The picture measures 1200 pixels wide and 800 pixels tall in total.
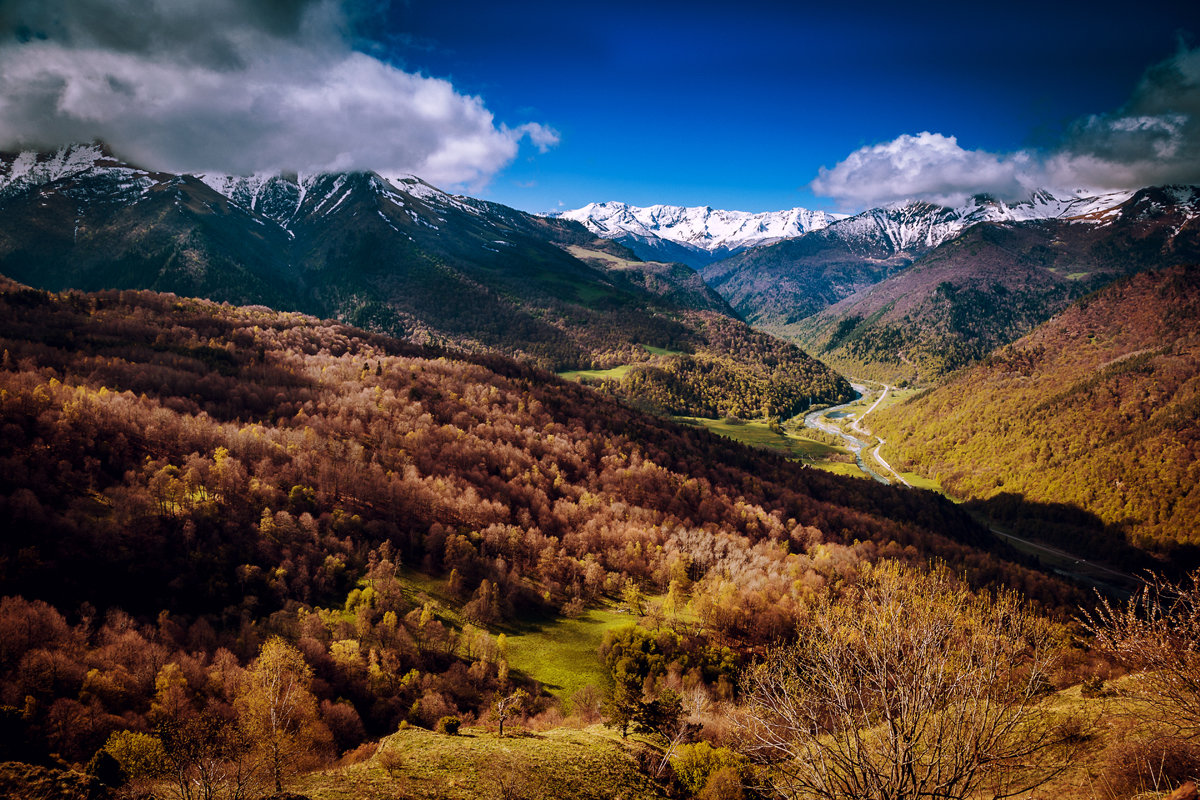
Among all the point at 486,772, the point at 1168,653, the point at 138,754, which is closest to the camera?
the point at 1168,653

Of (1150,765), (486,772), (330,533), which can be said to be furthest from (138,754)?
(1150,765)

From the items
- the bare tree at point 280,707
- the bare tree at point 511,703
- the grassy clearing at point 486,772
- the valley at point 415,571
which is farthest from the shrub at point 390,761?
the bare tree at point 511,703

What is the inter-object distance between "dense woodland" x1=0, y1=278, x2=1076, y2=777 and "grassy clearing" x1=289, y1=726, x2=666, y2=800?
10061 millimetres

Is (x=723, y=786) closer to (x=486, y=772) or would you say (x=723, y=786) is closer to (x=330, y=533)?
(x=486, y=772)

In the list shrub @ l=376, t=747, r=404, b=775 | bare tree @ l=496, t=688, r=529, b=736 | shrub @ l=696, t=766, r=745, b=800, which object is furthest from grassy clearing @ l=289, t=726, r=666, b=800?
bare tree @ l=496, t=688, r=529, b=736

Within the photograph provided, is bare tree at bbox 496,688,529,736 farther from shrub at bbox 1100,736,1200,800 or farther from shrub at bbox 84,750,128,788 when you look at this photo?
shrub at bbox 1100,736,1200,800

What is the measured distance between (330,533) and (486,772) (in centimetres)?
5443

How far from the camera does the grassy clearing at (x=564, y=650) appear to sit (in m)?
56.6

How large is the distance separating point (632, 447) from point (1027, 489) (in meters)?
166

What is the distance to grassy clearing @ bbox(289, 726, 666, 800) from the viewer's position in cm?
2786

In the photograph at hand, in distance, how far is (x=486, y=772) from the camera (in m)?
30.4

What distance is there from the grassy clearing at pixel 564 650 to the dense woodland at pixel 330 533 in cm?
352

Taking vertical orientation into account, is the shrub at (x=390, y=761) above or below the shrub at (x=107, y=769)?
below

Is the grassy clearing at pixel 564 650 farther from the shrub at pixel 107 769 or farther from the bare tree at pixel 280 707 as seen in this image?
the shrub at pixel 107 769
